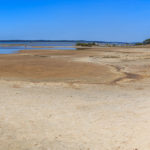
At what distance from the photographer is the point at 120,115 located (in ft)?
26.9

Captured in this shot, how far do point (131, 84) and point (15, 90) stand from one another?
7.07 metres

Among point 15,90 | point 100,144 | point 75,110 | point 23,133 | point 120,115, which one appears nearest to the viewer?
point 100,144

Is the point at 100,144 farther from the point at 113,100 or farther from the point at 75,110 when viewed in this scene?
the point at 113,100

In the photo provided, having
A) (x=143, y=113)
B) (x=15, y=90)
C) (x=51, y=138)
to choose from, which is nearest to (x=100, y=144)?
(x=51, y=138)

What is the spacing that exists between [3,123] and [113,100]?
16.8 feet

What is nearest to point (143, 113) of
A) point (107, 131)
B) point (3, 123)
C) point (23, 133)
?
point (107, 131)

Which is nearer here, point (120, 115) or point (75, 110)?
point (120, 115)

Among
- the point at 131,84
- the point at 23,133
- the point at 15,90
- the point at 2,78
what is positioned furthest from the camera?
the point at 2,78

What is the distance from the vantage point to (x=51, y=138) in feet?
21.1

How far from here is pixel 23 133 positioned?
671 centimetres

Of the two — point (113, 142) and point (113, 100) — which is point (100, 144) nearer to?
point (113, 142)

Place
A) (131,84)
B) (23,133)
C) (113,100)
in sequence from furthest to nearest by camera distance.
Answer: (131,84) → (113,100) → (23,133)

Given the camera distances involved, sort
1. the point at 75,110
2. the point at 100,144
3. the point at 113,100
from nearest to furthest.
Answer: the point at 100,144
the point at 75,110
the point at 113,100

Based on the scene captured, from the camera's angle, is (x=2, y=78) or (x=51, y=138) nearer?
(x=51, y=138)
